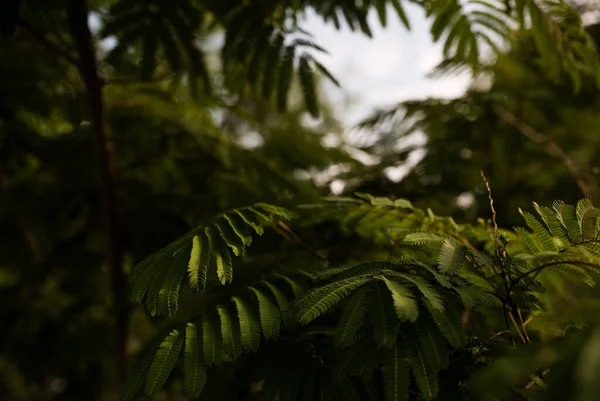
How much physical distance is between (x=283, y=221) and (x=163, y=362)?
776mm

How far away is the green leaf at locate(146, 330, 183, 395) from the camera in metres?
1.21

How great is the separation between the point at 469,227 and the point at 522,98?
1830 millimetres

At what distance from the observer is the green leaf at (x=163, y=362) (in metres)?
1.21

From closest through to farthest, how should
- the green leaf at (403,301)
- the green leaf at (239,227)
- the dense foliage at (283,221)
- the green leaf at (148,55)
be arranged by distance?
the green leaf at (403,301) < the dense foliage at (283,221) < the green leaf at (239,227) < the green leaf at (148,55)

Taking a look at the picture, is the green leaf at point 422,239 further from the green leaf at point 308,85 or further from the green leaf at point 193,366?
the green leaf at point 308,85

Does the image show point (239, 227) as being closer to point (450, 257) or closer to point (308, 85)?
point (450, 257)

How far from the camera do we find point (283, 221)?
1867 mm

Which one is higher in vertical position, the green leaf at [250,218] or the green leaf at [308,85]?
the green leaf at [308,85]

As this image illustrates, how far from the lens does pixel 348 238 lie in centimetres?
210

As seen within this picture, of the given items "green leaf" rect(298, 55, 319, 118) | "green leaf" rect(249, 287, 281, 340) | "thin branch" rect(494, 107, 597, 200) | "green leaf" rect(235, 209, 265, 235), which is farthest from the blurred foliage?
"green leaf" rect(249, 287, 281, 340)

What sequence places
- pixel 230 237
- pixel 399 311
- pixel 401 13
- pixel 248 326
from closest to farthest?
pixel 399 311 < pixel 248 326 < pixel 230 237 < pixel 401 13

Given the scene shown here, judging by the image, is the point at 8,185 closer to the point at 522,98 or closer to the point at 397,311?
the point at 397,311

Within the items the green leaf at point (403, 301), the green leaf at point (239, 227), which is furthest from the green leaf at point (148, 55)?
the green leaf at point (403, 301)

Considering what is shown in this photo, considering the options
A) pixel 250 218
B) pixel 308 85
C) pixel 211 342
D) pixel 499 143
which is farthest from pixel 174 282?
pixel 499 143
